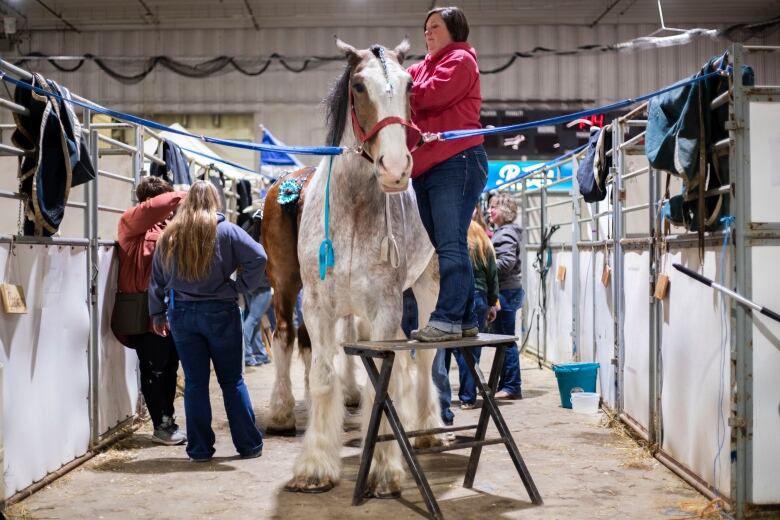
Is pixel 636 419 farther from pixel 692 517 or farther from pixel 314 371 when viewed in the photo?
pixel 314 371

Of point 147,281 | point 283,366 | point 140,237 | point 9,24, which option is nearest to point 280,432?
point 283,366

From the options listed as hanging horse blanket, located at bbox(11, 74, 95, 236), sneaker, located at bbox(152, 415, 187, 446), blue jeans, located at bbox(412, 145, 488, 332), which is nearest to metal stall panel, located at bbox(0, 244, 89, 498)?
hanging horse blanket, located at bbox(11, 74, 95, 236)

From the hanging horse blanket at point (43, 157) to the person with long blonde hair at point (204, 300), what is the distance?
26.1 inches

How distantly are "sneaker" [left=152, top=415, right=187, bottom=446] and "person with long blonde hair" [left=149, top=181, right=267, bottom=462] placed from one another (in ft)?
1.40

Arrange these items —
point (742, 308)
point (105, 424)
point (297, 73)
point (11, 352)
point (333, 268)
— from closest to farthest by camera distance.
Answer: point (742, 308)
point (11, 352)
point (333, 268)
point (105, 424)
point (297, 73)

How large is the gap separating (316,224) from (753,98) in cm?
207

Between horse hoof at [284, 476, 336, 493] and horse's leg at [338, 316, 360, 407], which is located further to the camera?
horse's leg at [338, 316, 360, 407]

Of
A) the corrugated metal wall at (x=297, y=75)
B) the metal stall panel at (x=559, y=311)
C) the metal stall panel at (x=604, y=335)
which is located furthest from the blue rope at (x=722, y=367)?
the corrugated metal wall at (x=297, y=75)

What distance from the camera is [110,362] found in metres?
4.91

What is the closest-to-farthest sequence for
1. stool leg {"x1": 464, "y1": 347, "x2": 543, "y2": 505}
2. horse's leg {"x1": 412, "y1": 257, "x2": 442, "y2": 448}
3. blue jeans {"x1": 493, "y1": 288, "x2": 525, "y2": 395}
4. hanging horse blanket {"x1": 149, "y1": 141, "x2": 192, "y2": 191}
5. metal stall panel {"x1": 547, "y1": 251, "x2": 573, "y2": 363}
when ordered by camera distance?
stool leg {"x1": 464, "y1": 347, "x2": 543, "y2": 505} → horse's leg {"x1": 412, "y1": 257, "x2": 442, "y2": 448} → hanging horse blanket {"x1": 149, "y1": 141, "x2": 192, "y2": 191} → blue jeans {"x1": 493, "y1": 288, "x2": 525, "y2": 395} → metal stall panel {"x1": 547, "y1": 251, "x2": 573, "y2": 363}

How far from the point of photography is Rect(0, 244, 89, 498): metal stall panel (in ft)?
11.5

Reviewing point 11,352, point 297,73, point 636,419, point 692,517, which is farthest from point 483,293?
point 297,73

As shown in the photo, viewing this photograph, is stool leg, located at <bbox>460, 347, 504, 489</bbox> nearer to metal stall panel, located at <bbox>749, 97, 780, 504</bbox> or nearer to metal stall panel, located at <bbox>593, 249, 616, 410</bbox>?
metal stall panel, located at <bbox>749, 97, 780, 504</bbox>

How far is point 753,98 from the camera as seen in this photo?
318cm
